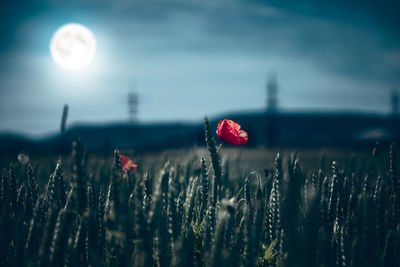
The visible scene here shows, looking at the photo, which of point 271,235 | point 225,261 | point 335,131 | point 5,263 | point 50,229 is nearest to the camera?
point 225,261

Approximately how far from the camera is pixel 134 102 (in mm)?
42688

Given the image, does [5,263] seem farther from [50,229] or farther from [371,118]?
[371,118]

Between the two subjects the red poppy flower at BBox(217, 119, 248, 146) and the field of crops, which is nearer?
the field of crops

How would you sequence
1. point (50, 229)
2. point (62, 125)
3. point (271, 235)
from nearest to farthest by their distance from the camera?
point (50, 229), point (271, 235), point (62, 125)

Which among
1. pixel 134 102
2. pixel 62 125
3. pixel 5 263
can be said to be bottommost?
pixel 5 263

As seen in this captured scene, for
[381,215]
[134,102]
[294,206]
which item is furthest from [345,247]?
[134,102]

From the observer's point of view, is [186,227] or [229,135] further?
[229,135]

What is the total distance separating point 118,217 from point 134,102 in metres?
43.3

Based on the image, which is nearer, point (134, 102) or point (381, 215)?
point (381, 215)

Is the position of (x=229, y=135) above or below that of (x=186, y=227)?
above

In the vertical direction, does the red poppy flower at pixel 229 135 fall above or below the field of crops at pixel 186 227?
above

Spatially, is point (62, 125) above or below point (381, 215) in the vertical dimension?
above

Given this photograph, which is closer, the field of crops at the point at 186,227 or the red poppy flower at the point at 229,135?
the field of crops at the point at 186,227

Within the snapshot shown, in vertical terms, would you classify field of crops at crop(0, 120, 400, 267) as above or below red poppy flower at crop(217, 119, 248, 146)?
below
